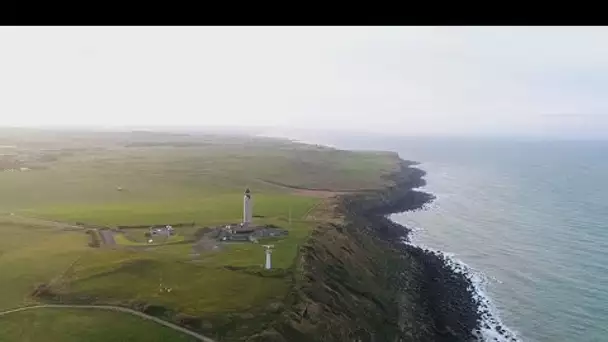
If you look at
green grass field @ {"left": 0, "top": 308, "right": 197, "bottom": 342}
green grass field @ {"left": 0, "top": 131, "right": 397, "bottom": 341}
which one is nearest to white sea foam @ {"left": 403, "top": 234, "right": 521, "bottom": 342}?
green grass field @ {"left": 0, "top": 131, "right": 397, "bottom": 341}

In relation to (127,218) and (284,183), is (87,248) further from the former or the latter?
(284,183)

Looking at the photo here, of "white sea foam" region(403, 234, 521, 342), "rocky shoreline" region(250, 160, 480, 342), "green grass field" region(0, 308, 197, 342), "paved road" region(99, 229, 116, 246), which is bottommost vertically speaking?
"white sea foam" region(403, 234, 521, 342)

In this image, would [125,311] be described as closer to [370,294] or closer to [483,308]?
[370,294]

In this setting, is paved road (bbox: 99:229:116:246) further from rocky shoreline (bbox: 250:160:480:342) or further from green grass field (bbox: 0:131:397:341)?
rocky shoreline (bbox: 250:160:480:342)

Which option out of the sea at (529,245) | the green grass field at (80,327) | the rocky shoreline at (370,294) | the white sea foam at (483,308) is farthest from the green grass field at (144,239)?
the sea at (529,245)

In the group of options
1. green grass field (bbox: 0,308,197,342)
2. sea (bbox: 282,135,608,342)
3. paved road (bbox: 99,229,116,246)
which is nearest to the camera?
green grass field (bbox: 0,308,197,342)
